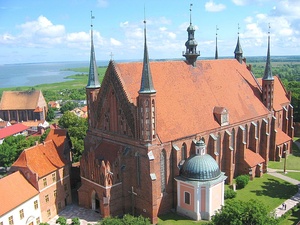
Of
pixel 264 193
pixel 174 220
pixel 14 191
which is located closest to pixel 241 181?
pixel 264 193

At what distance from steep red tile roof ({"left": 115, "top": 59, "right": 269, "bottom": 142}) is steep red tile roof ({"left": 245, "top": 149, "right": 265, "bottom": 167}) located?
6.09 m

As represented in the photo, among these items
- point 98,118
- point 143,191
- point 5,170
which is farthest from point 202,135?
point 5,170

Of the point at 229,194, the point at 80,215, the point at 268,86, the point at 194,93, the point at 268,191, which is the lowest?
the point at 80,215

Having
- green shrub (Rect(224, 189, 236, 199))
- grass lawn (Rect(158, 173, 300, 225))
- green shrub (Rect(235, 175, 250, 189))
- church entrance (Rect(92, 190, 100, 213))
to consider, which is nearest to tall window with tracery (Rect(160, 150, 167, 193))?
grass lawn (Rect(158, 173, 300, 225))

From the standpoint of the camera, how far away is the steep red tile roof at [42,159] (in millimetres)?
40856

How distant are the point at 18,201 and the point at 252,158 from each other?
117 feet

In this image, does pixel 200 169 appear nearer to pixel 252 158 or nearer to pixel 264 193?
pixel 264 193

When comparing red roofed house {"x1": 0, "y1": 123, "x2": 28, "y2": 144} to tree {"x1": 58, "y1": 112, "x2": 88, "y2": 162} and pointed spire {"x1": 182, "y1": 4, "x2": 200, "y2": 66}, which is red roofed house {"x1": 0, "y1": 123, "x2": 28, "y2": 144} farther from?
pointed spire {"x1": 182, "y1": 4, "x2": 200, "y2": 66}

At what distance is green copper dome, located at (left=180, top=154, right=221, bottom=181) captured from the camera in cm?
4022

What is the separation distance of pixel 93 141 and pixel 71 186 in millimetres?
8499

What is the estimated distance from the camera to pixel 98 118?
45531 millimetres

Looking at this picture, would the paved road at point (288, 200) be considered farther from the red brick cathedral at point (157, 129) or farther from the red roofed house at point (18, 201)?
the red roofed house at point (18, 201)

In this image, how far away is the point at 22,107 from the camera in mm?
119062

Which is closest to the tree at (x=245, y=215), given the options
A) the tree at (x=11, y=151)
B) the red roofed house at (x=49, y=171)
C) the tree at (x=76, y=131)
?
the red roofed house at (x=49, y=171)
